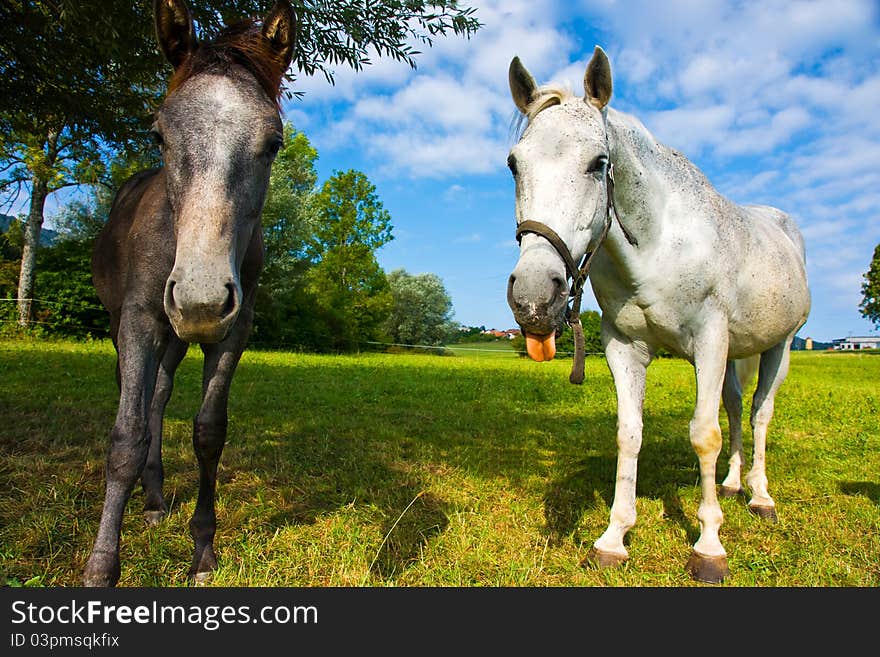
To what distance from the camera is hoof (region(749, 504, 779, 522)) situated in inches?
148

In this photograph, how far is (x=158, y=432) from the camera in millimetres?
3410

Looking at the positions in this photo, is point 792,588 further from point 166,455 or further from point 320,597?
point 166,455

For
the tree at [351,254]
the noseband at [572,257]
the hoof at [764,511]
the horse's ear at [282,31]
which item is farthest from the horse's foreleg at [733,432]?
the tree at [351,254]

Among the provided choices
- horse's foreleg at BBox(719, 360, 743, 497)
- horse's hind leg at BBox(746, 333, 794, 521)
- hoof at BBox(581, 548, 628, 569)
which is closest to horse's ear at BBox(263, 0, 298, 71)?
hoof at BBox(581, 548, 628, 569)

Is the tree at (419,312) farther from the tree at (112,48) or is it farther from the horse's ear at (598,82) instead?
the horse's ear at (598,82)

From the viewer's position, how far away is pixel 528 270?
2.11 meters

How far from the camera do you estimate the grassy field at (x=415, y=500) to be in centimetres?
272

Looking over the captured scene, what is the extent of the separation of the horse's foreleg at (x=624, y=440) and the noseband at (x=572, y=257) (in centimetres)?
45

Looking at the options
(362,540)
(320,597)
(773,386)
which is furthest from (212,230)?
(773,386)

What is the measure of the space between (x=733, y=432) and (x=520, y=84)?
12.0 feet

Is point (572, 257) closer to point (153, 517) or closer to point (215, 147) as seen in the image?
point (215, 147)

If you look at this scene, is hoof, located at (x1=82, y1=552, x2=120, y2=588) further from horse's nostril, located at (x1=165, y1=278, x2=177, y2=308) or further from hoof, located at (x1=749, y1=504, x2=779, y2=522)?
hoof, located at (x1=749, y1=504, x2=779, y2=522)

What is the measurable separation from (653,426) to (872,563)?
4922 millimetres

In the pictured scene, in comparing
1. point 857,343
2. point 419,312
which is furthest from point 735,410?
point 857,343
